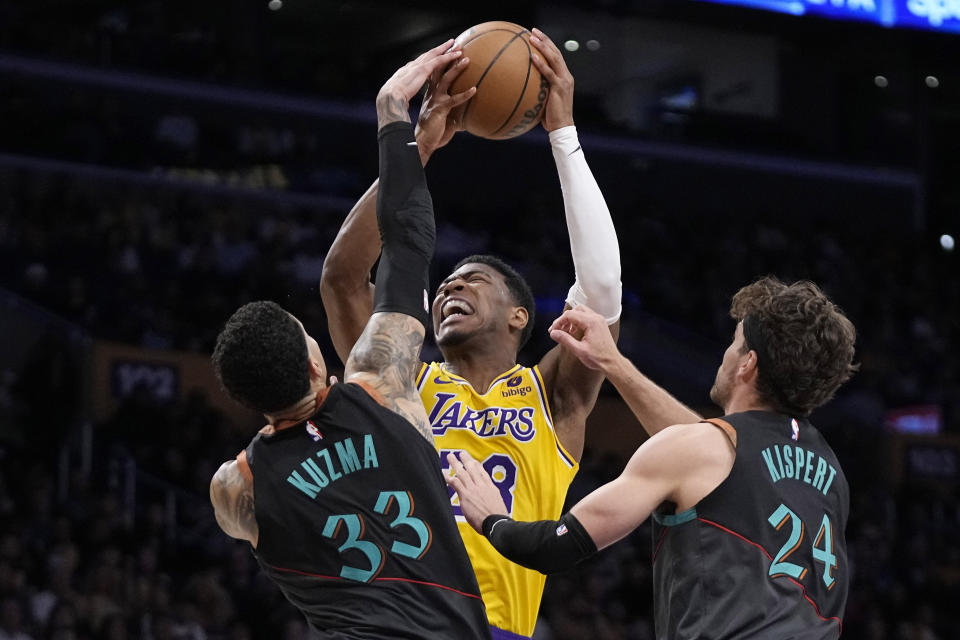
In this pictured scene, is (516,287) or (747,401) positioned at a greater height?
(747,401)

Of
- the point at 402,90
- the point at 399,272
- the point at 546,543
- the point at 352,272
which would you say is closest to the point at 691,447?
the point at 546,543

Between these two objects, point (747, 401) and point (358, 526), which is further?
point (747, 401)

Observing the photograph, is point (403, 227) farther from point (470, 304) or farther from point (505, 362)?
point (505, 362)

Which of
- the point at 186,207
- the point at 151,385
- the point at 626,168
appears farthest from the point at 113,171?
the point at 626,168

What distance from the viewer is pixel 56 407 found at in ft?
38.6

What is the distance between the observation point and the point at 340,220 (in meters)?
18.0

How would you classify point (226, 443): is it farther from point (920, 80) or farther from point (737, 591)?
point (920, 80)

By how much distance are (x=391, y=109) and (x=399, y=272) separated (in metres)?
0.56

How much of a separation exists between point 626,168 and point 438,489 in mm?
20229

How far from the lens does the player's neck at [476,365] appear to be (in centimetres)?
497

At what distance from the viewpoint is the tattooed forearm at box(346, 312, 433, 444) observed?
368 centimetres

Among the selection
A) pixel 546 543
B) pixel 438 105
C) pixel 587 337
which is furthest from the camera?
pixel 438 105

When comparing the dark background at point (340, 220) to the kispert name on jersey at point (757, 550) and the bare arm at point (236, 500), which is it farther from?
the kispert name on jersey at point (757, 550)

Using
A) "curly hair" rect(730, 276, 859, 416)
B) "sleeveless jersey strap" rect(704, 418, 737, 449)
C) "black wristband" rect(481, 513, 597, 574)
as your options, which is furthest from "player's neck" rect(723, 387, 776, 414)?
"black wristband" rect(481, 513, 597, 574)
